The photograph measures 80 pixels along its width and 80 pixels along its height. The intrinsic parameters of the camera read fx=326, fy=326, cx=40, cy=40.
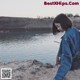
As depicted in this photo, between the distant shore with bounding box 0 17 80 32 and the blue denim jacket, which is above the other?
the blue denim jacket

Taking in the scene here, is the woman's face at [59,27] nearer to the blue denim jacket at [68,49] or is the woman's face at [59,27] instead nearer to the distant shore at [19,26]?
the blue denim jacket at [68,49]

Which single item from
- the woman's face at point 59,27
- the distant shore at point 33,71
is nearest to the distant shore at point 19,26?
the distant shore at point 33,71

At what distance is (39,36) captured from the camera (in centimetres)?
750

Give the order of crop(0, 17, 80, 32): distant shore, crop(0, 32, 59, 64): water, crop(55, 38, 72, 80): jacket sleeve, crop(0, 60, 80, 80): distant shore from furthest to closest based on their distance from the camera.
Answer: crop(0, 17, 80, 32): distant shore
crop(0, 32, 59, 64): water
crop(0, 60, 80, 80): distant shore
crop(55, 38, 72, 80): jacket sleeve

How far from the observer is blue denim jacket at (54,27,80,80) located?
176 cm

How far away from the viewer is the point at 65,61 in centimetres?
177

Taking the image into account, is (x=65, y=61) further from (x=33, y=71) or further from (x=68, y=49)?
(x=33, y=71)

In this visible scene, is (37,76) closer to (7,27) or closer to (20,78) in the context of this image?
(20,78)

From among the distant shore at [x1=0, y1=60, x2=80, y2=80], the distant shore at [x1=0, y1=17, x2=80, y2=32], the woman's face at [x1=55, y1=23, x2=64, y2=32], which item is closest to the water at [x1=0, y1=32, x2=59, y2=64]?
the distant shore at [x1=0, y1=17, x2=80, y2=32]

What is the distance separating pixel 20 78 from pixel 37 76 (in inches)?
8.4

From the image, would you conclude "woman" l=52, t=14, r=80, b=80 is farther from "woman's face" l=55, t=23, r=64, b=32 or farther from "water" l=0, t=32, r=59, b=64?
"water" l=0, t=32, r=59, b=64

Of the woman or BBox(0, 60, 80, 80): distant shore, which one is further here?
BBox(0, 60, 80, 80): distant shore

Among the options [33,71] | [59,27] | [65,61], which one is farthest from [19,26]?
[65,61]

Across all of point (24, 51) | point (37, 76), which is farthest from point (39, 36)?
point (37, 76)
